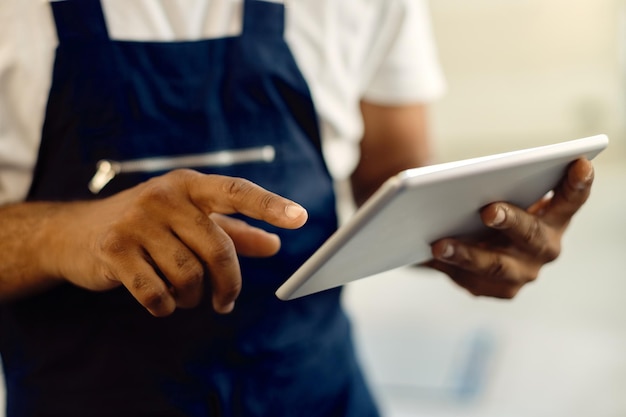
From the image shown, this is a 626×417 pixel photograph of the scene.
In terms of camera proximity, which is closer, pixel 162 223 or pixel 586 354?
pixel 162 223

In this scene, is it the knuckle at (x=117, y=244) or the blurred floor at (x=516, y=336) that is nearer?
the knuckle at (x=117, y=244)

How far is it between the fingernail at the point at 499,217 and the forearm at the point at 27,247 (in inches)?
10.9

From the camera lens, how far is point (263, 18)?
1.85 feet

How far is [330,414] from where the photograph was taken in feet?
2.03

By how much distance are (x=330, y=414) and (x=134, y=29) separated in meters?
0.36

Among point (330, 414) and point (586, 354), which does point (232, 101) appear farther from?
point (586, 354)

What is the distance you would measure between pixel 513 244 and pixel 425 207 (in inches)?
6.5

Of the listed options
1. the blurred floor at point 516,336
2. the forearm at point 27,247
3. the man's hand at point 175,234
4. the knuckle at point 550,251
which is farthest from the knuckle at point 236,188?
the blurred floor at point 516,336

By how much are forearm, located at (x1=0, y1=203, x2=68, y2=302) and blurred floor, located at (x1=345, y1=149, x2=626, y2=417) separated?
0.70 m

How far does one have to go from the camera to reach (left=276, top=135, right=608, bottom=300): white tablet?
1.05ft

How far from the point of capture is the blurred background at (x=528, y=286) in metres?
1.07

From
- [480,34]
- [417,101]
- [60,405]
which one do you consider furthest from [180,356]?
[480,34]

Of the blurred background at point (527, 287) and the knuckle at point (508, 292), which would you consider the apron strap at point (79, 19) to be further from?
the blurred background at point (527, 287)

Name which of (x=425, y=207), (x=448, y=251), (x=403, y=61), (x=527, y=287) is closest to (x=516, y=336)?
(x=527, y=287)
